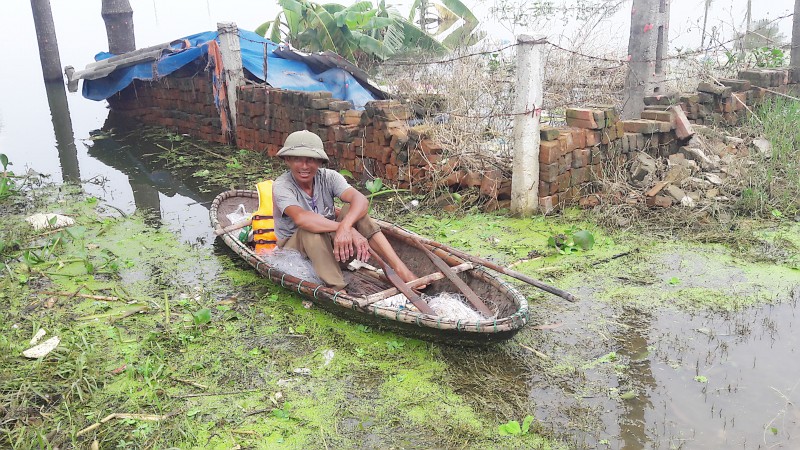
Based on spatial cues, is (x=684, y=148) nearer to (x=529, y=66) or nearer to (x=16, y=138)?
(x=529, y=66)

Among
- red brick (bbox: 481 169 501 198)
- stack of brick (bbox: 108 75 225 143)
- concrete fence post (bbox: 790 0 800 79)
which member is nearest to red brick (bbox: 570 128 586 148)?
red brick (bbox: 481 169 501 198)

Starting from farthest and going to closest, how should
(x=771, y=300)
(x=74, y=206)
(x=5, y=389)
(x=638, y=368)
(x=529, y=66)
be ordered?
(x=74, y=206) < (x=529, y=66) < (x=771, y=300) < (x=638, y=368) < (x=5, y=389)

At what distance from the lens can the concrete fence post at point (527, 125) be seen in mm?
6074

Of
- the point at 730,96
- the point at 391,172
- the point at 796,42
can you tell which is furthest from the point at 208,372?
the point at 796,42

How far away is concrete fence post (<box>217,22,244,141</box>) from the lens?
9.90 meters

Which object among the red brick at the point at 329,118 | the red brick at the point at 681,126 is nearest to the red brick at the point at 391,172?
the red brick at the point at 329,118

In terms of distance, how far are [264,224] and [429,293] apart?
5.37 feet

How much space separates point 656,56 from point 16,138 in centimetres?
1230

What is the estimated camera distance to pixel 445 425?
3.41 metres

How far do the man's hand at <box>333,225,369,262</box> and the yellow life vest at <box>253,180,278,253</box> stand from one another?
3.70ft

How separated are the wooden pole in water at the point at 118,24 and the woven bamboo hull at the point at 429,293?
38.8ft

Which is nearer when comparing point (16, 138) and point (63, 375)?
point (63, 375)

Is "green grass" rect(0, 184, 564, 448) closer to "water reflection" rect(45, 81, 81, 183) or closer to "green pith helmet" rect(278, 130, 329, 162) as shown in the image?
"green pith helmet" rect(278, 130, 329, 162)

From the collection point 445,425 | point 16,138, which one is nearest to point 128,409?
point 445,425
